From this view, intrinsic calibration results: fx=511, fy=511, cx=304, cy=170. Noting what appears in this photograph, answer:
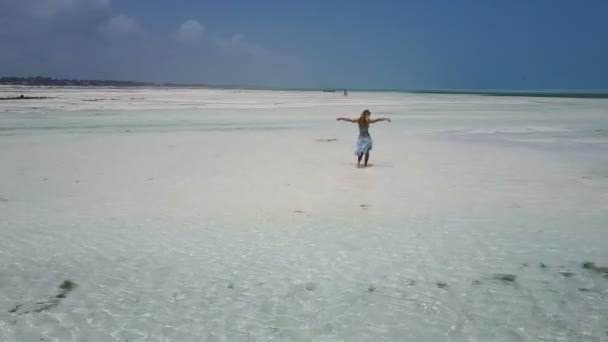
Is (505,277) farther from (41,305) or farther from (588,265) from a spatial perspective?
(41,305)

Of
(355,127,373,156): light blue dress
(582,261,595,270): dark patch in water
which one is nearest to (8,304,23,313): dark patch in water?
(582,261,595,270): dark patch in water

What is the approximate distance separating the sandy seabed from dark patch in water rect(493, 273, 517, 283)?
1.0 inches

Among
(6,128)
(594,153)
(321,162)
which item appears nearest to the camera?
(321,162)

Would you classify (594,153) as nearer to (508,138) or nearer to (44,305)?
(508,138)

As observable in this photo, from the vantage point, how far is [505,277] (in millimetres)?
5289

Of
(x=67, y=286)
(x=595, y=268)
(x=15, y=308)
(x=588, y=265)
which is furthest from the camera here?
(x=588, y=265)

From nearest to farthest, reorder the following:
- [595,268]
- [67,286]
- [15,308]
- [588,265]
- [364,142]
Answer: [15,308] → [67,286] → [595,268] → [588,265] → [364,142]

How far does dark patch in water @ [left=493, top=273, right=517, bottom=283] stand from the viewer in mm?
5211

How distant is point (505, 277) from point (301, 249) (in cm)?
230

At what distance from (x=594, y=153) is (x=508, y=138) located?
434cm

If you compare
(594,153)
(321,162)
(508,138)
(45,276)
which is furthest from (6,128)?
(594,153)

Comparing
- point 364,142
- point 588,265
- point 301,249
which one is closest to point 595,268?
point 588,265

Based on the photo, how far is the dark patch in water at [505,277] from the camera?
5.21m

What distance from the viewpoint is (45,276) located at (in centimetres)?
527
